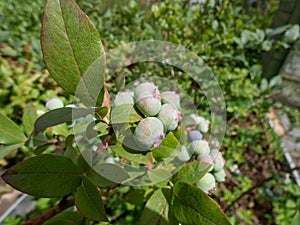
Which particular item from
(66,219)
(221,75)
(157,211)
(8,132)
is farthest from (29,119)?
(221,75)

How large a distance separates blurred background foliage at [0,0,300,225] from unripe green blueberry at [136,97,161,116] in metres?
0.18

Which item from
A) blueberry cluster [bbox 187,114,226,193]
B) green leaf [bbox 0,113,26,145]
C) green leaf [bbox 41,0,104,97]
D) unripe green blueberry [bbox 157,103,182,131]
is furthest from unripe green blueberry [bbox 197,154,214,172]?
green leaf [bbox 0,113,26,145]

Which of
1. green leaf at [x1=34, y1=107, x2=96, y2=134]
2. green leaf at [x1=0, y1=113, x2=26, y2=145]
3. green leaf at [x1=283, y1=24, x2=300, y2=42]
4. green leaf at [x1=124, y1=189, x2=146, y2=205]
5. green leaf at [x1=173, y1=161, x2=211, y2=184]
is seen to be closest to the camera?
green leaf at [x1=34, y1=107, x2=96, y2=134]

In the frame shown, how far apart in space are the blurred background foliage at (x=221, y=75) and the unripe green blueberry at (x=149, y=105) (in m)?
0.18

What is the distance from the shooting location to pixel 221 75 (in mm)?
1342

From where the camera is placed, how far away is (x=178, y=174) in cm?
43

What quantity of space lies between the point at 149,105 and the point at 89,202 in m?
0.16

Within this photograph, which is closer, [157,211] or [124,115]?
[124,115]

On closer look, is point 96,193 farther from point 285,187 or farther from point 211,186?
point 285,187

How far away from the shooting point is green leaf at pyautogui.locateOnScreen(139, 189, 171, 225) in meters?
0.42

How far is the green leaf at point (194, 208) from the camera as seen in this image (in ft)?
1.08

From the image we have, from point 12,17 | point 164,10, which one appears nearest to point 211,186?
point 164,10

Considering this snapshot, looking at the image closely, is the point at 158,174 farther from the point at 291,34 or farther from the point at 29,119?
the point at 291,34

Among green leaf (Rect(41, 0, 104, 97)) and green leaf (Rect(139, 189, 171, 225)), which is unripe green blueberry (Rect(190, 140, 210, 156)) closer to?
green leaf (Rect(139, 189, 171, 225))
